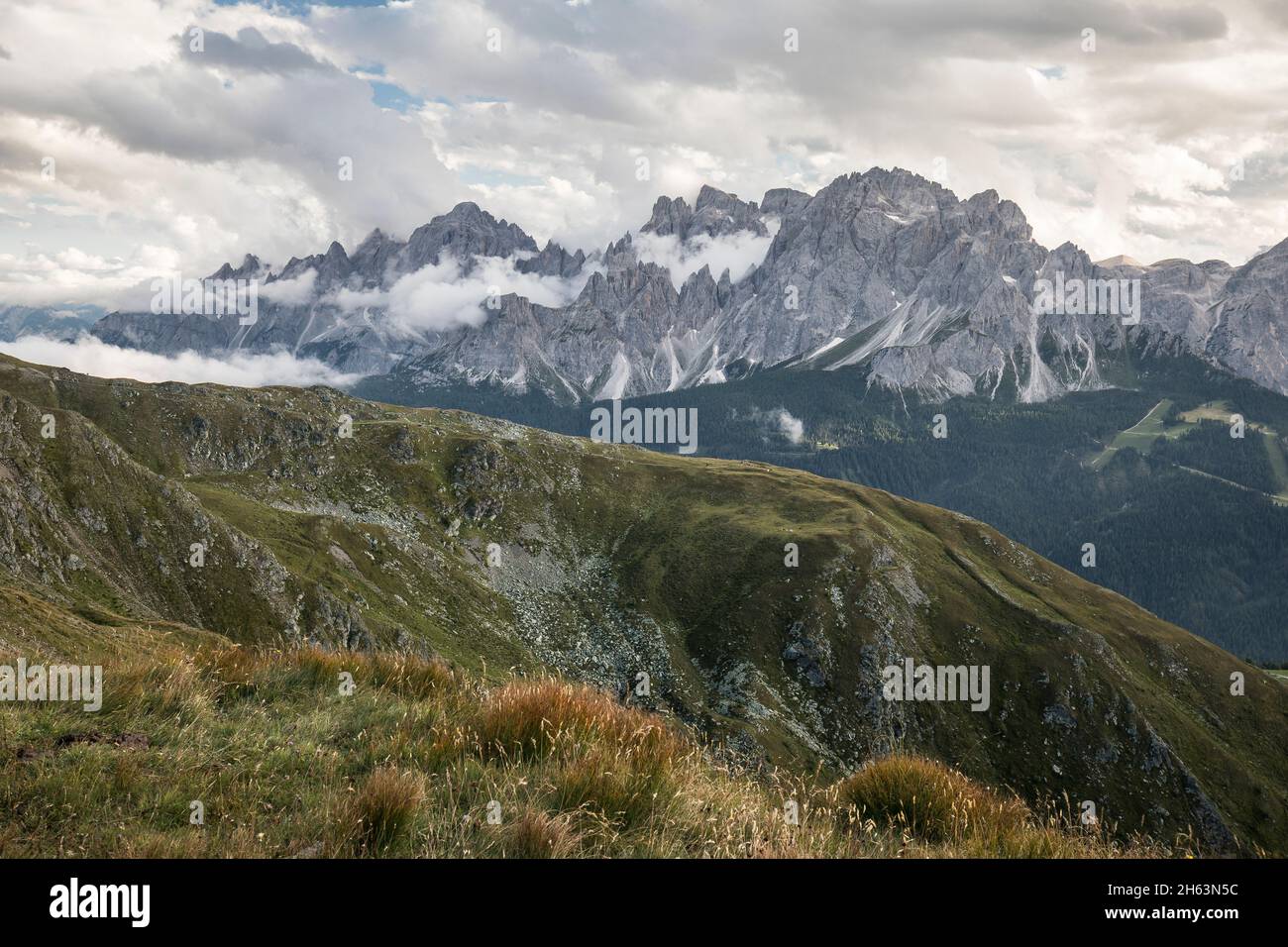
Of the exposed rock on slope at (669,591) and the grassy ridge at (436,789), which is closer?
the grassy ridge at (436,789)
